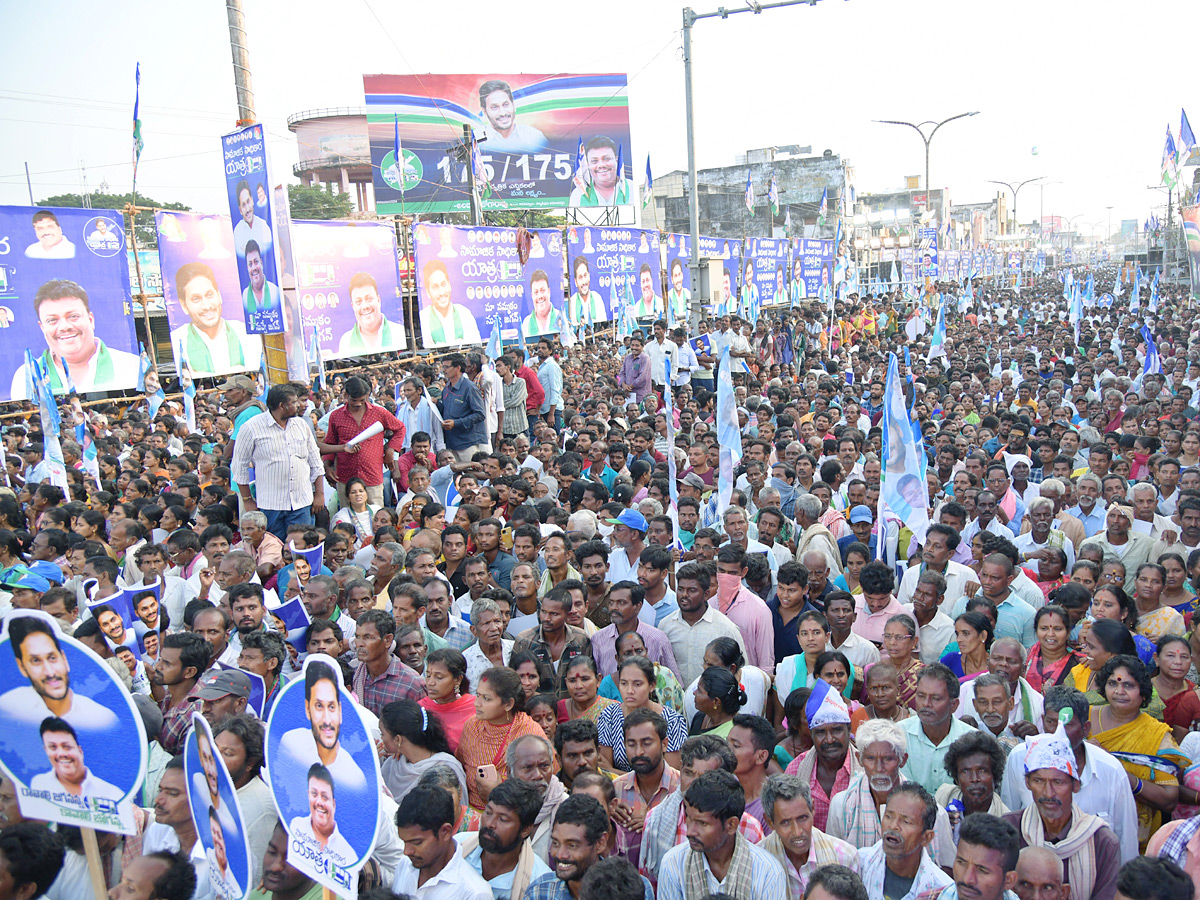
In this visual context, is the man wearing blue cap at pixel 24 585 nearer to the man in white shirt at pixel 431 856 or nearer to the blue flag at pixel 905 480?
the man in white shirt at pixel 431 856

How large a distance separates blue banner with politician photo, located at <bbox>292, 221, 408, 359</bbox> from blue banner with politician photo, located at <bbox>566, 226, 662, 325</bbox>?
532 cm

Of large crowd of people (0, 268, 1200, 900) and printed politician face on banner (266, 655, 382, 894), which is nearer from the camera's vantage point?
printed politician face on banner (266, 655, 382, 894)

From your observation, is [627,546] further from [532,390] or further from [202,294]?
[202,294]

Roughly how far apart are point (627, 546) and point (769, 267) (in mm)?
23676

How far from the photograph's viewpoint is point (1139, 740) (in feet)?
13.0

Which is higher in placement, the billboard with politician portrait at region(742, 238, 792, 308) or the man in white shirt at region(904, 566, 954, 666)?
the billboard with politician portrait at region(742, 238, 792, 308)

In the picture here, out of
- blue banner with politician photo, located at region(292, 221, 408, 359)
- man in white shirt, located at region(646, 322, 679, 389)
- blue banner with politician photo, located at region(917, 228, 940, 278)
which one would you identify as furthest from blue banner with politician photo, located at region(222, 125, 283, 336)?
blue banner with politician photo, located at region(917, 228, 940, 278)

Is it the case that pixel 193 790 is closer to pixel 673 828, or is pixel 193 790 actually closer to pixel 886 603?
pixel 673 828

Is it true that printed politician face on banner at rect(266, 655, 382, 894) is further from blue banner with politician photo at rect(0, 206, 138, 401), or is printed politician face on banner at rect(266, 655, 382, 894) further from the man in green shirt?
the man in green shirt

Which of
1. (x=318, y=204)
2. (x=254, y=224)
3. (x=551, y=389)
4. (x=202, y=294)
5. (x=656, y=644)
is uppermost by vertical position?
(x=318, y=204)

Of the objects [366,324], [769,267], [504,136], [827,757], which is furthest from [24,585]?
[504,136]

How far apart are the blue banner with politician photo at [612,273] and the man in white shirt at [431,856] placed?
57.8ft

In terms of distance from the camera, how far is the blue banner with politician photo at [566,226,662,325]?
21688mm

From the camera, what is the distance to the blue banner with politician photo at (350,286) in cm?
1530
